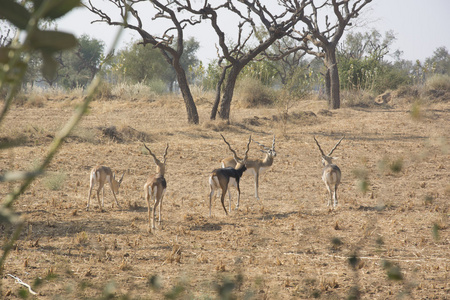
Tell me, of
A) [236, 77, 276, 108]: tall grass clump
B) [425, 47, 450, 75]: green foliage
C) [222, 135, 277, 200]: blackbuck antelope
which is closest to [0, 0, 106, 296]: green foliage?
[222, 135, 277, 200]: blackbuck antelope

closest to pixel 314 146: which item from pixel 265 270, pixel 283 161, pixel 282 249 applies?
pixel 283 161

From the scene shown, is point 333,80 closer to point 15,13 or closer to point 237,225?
point 237,225

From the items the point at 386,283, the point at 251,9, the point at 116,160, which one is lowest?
the point at 386,283

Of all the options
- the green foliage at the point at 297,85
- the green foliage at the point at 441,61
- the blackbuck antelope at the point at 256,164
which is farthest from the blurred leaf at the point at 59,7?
the green foliage at the point at 441,61

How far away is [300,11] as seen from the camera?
16.7 m

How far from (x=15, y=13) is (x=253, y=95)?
71.2 ft

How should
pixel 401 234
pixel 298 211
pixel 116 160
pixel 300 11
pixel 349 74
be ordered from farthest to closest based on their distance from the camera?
pixel 349 74 → pixel 300 11 → pixel 116 160 → pixel 298 211 → pixel 401 234

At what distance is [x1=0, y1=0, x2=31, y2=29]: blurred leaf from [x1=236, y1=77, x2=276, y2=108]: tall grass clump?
21.3 m

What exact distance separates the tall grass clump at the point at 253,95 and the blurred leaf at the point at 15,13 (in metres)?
21.3

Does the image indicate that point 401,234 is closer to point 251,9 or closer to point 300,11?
point 300,11

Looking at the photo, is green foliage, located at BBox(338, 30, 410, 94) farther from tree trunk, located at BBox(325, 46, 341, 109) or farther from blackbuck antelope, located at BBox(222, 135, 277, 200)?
blackbuck antelope, located at BBox(222, 135, 277, 200)

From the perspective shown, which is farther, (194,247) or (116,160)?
(116,160)

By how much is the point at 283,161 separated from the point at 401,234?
5383 mm

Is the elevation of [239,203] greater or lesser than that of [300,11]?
lesser
